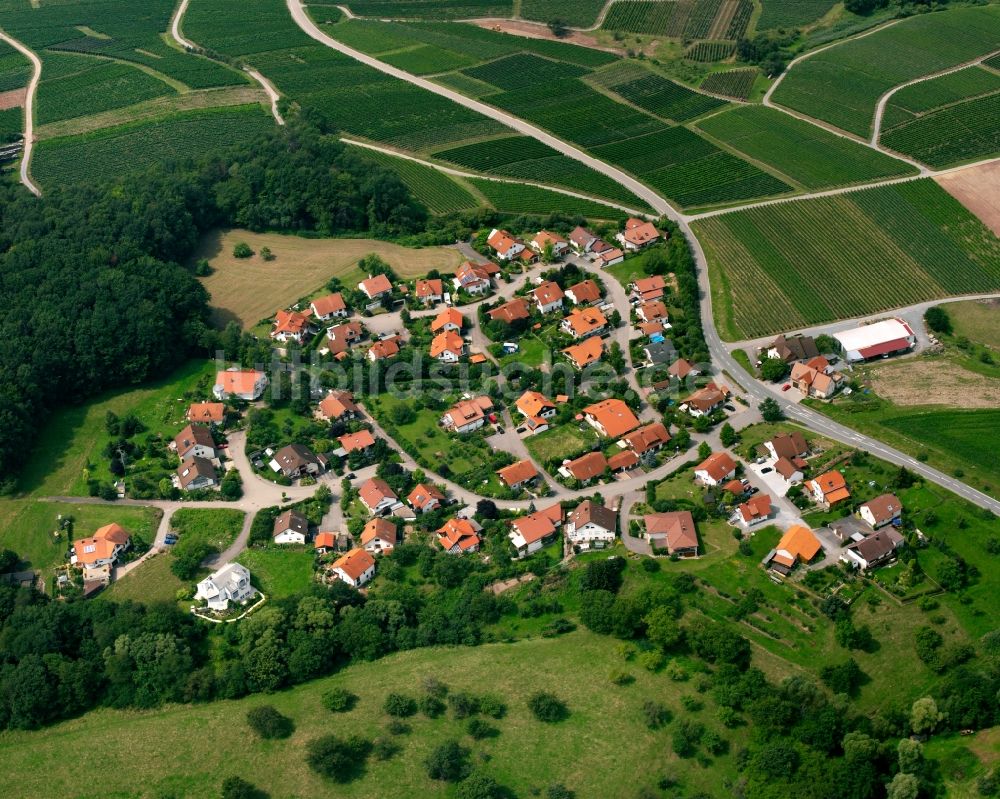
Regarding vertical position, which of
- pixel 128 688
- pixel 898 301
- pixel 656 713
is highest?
pixel 898 301

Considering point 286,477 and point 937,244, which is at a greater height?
point 937,244

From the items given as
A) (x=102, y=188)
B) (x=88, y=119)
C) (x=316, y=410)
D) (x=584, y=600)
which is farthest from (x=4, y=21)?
(x=584, y=600)

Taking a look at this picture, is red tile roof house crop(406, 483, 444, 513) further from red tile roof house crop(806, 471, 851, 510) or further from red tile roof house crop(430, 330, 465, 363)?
red tile roof house crop(806, 471, 851, 510)

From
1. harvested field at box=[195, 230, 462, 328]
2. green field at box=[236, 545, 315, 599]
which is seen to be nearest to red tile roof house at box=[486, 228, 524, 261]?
harvested field at box=[195, 230, 462, 328]

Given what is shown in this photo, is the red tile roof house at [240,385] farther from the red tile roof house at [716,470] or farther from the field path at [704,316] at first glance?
the red tile roof house at [716,470]

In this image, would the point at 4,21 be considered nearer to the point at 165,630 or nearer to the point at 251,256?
the point at 251,256

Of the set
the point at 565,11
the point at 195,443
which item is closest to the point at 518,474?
the point at 195,443

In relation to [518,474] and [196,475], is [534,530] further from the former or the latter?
[196,475]
